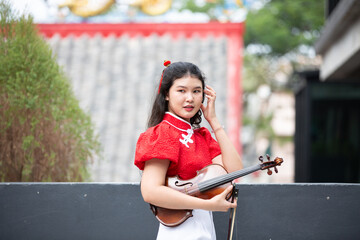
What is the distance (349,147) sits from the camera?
285 inches

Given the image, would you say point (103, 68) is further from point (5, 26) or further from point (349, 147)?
point (349, 147)

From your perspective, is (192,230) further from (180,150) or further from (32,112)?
(32,112)

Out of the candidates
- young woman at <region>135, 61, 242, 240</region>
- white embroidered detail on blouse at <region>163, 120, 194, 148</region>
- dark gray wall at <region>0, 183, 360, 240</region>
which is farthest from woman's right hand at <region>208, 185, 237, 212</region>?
dark gray wall at <region>0, 183, 360, 240</region>

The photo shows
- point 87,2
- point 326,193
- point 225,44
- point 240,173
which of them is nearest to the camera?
point 240,173

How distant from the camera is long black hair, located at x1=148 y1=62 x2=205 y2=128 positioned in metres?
1.99

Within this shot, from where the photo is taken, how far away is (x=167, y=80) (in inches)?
79.7

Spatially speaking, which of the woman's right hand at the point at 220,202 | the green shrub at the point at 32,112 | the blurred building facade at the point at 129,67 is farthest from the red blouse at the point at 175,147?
the blurred building facade at the point at 129,67

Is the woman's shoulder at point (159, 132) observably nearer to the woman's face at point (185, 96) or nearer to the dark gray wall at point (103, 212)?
the woman's face at point (185, 96)

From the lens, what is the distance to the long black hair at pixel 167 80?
1.99 meters

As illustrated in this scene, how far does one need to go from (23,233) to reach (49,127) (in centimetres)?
84

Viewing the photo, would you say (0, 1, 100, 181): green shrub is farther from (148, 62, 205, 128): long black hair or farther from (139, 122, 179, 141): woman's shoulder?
(139, 122, 179, 141): woman's shoulder

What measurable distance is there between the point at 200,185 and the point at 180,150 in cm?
21

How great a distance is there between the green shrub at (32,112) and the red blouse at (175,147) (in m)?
1.43

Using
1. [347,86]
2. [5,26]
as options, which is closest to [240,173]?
[5,26]
